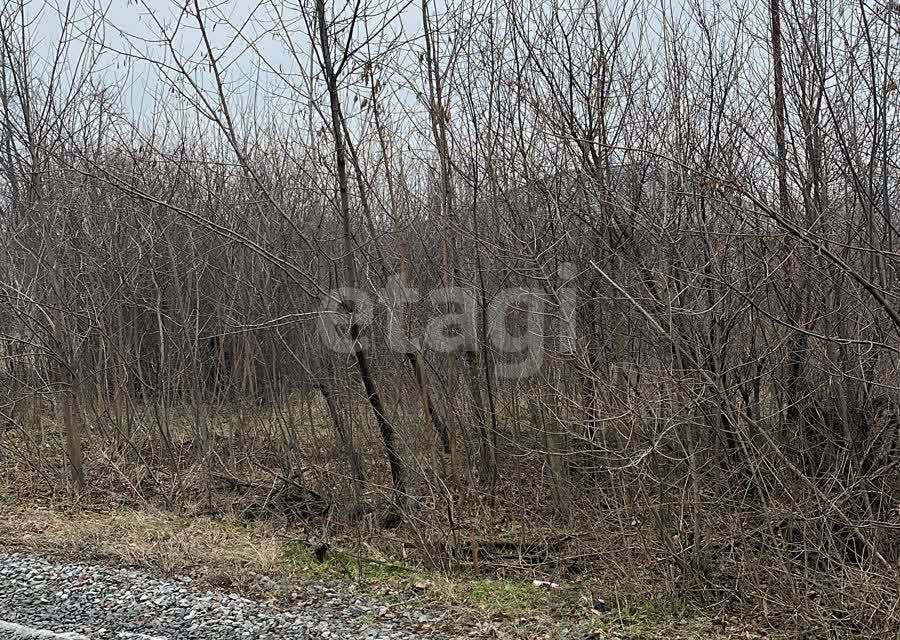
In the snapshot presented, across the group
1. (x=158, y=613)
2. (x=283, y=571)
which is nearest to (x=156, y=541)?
(x=283, y=571)

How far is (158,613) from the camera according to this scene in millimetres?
5078

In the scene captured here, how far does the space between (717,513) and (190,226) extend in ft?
19.6

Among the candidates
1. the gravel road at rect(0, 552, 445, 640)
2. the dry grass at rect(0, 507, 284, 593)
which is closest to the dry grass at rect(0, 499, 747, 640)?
the dry grass at rect(0, 507, 284, 593)

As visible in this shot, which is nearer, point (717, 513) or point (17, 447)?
point (717, 513)

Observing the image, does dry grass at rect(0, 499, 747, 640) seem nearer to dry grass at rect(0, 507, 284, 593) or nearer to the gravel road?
dry grass at rect(0, 507, 284, 593)

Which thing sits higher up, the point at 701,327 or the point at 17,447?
the point at 701,327

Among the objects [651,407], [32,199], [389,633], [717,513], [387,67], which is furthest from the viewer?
[32,199]

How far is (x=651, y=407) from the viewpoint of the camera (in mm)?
5520

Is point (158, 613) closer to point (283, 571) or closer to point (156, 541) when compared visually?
point (283, 571)

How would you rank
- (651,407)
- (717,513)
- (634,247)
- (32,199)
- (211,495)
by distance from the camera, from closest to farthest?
(651,407) → (717,513) → (634,247) → (211,495) → (32,199)

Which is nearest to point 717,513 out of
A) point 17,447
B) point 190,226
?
point 190,226

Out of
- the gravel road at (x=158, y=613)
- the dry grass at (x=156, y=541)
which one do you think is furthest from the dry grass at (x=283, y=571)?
the gravel road at (x=158, y=613)

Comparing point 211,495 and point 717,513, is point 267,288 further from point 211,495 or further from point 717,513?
point 717,513

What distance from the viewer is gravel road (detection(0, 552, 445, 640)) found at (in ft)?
15.6
